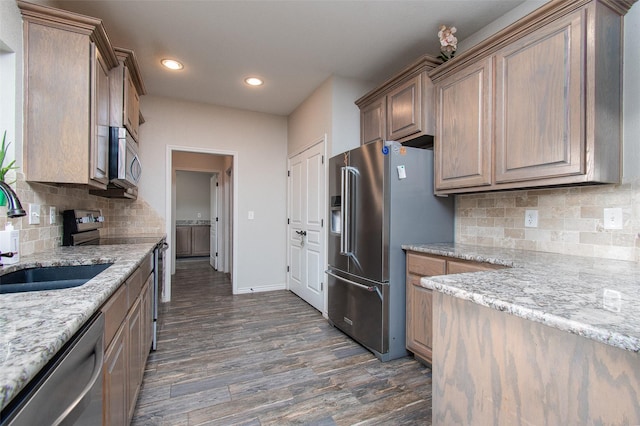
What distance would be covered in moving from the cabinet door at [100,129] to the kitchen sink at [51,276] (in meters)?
0.63

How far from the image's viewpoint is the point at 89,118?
1.79 metres

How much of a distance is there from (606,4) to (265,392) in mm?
2819

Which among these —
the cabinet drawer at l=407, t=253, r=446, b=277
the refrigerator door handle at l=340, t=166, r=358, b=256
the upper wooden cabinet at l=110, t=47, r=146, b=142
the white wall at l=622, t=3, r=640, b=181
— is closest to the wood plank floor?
the cabinet drawer at l=407, t=253, r=446, b=277

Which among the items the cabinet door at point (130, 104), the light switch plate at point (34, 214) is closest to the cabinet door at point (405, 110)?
the cabinet door at point (130, 104)

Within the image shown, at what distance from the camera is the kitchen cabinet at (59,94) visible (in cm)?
167

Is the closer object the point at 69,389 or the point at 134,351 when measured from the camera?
the point at 69,389

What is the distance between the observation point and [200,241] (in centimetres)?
743

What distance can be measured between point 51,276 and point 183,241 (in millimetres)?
6118

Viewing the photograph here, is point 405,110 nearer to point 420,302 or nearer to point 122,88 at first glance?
point 420,302

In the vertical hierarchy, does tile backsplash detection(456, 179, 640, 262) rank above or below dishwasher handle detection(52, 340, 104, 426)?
above

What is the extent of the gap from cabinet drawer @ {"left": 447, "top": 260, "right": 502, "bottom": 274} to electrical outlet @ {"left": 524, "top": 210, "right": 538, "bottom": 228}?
584 millimetres

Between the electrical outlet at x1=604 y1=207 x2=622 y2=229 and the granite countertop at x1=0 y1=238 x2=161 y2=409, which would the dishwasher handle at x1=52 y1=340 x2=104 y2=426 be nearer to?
the granite countertop at x1=0 y1=238 x2=161 y2=409

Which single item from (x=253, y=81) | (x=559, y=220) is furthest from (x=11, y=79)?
(x=559, y=220)

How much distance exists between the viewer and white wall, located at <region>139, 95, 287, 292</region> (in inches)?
146
